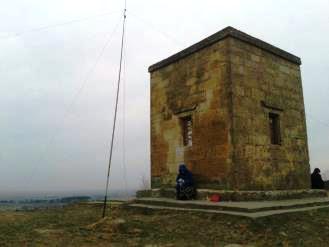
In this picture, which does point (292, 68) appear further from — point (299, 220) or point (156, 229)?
point (156, 229)

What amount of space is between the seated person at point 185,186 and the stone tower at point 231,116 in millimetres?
435

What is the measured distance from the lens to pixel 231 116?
10742 mm

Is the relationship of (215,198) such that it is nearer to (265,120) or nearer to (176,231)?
(176,231)

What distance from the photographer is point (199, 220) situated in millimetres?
8312

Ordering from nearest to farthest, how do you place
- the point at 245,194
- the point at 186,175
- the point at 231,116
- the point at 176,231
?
the point at 176,231 → the point at 245,194 → the point at 231,116 → the point at 186,175

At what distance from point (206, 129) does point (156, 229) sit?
4.51m

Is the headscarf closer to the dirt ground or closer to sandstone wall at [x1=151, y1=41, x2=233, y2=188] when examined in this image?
sandstone wall at [x1=151, y1=41, x2=233, y2=188]

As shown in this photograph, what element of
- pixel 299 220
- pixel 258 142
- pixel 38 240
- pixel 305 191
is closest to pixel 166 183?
pixel 258 142

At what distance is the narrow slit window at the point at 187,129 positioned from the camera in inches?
492

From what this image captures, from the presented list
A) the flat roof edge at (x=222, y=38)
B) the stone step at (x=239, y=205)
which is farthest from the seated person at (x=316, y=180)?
the flat roof edge at (x=222, y=38)

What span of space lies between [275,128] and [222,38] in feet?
11.8

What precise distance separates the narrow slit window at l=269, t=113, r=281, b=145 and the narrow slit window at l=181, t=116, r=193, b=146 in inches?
108

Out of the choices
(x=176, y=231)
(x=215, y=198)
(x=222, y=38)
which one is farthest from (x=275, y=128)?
(x=176, y=231)

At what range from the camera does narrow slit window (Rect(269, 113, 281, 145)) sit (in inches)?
484
